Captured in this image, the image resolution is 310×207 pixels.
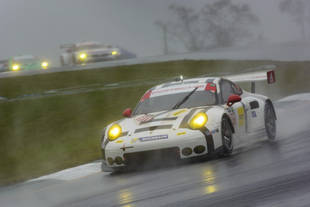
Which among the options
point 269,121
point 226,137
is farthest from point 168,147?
point 269,121

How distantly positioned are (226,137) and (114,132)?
55.2 inches

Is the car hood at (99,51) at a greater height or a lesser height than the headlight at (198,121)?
greater

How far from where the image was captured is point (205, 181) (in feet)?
20.3

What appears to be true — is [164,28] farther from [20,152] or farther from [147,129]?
[147,129]

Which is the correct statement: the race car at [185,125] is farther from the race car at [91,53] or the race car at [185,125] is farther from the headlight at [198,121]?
the race car at [91,53]

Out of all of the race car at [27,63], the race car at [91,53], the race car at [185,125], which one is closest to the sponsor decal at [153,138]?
the race car at [185,125]

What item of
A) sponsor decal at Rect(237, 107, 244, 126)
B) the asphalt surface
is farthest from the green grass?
sponsor decal at Rect(237, 107, 244, 126)

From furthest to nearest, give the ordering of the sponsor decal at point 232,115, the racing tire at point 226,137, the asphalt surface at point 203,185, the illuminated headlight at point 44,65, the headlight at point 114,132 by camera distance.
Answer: the illuminated headlight at point 44,65 → the sponsor decal at point 232,115 → the headlight at point 114,132 → the racing tire at point 226,137 → the asphalt surface at point 203,185

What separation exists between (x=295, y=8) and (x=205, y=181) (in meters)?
30.8

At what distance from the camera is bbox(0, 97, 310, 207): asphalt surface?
5.27 metres

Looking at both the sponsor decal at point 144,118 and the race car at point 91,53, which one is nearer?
the sponsor decal at point 144,118

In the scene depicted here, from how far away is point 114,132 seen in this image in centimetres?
794

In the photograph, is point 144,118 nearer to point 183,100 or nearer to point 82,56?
point 183,100

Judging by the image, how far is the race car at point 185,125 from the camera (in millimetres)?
7430
